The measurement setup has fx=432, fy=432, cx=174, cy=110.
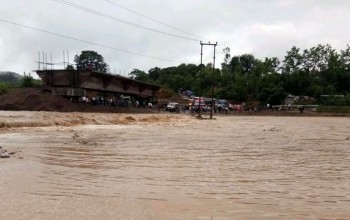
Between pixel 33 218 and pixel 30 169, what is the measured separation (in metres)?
4.40

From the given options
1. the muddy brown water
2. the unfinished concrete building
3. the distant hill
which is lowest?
the muddy brown water

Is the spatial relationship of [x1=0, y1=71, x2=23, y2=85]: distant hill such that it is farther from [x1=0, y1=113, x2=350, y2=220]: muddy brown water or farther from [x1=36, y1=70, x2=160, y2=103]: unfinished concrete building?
[x1=0, y1=113, x2=350, y2=220]: muddy brown water

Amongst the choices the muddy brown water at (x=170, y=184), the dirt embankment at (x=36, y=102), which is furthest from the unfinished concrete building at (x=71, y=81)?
the muddy brown water at (x=170, y=184)

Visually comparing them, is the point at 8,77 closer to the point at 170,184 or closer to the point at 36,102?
the point at 36,102

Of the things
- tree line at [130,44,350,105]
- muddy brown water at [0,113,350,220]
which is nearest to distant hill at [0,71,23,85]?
tree line at [130,44,350,105]

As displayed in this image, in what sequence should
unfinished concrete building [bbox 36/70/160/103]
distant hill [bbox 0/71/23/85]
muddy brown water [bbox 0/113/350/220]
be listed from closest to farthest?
muddy brown water [bbox 0/113/350/220] < unfinished concrete building [bbox 36/70/160/103] < distant hill [bbox 0/71/23/85]

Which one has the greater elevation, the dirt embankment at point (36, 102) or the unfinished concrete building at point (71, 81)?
the unfinished concrete building at point (71, 81)

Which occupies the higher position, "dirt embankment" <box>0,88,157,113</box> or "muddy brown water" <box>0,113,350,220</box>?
"dirt embankment" <box>0,88,157,113</box>

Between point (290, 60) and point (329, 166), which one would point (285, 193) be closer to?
point (329, 166)

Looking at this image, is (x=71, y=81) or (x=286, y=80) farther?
(x=286, y=80)

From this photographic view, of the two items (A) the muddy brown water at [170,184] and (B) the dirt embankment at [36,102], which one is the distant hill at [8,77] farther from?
(A) the muddy brown water at [170,184]

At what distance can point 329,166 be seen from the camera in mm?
12070

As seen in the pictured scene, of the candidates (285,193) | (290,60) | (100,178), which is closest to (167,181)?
(100,178)

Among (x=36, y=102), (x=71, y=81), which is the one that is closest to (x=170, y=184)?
(x=36, y=102)
